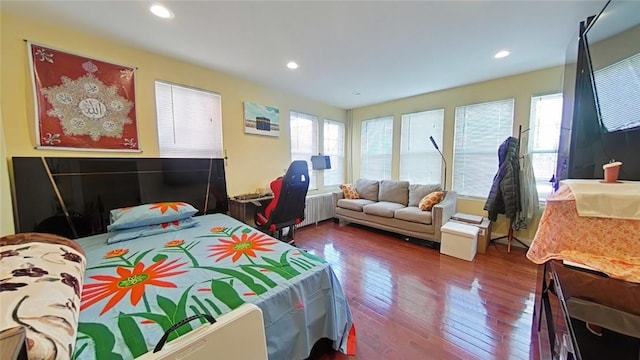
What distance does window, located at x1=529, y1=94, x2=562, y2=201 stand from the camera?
293cm

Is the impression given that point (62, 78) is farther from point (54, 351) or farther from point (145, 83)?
point (54, 351)

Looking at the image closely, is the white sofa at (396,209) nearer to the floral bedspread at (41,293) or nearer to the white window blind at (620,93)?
the white window blind at (620,93)

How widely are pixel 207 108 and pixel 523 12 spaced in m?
3.45

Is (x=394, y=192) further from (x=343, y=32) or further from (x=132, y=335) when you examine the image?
(x=132, y=335)

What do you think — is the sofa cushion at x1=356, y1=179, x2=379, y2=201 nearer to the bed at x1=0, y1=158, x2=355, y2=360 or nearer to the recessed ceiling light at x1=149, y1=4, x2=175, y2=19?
the bed at x1=0, y1=158, x2=355, y2=360

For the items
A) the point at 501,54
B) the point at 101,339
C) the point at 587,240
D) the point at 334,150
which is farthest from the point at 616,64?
the point at 334,150

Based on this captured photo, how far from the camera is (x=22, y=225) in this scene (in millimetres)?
1860

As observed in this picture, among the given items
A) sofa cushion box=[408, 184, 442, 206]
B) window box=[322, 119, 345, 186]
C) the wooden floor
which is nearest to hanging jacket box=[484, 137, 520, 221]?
the wooden floor

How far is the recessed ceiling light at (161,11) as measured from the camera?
1707 millimetres

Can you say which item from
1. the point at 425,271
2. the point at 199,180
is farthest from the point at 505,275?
the point at 199,180

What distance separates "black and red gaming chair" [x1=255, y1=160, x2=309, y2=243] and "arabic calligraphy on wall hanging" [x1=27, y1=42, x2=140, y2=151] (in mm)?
1640

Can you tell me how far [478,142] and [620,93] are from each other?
246 centimetres

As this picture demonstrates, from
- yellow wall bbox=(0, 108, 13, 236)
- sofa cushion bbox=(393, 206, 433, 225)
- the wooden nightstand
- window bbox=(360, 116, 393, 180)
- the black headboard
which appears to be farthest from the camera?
window bbox=(360, 116, 393, 180)

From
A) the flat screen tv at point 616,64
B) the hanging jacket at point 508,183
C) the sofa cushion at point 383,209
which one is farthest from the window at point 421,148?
the flat screen tv at point 616,64
